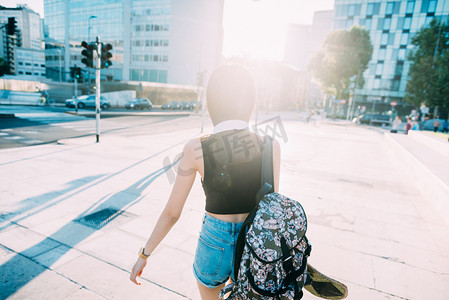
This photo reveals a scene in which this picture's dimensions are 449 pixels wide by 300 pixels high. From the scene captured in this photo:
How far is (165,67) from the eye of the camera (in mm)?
56812

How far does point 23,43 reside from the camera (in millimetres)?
107938

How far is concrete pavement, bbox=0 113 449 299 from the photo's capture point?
9.05ft

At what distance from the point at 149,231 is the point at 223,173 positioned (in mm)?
2932

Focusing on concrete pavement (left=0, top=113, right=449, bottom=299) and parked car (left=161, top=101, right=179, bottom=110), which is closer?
concrete pavement (left=0, top=113, right=449, bottom=299)

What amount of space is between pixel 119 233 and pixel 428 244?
4782mm

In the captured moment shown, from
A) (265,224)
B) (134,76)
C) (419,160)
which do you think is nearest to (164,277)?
(265,224)

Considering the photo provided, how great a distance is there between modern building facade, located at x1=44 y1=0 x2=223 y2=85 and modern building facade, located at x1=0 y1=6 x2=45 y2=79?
1347 inches

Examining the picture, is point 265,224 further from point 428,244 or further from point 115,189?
point 115,189

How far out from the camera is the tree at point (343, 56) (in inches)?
1563

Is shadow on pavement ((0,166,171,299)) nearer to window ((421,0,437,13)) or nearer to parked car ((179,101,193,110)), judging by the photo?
parked car ((179,101,193,110))

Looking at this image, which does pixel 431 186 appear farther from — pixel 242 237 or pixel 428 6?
pixel 428 6

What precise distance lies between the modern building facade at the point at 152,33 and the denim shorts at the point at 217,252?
56781mm

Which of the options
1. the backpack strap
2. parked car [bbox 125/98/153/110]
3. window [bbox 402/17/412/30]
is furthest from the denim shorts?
window [bbox 402/17/412/30]

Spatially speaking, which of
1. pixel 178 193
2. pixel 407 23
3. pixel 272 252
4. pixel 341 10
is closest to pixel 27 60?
pixel 341 10
